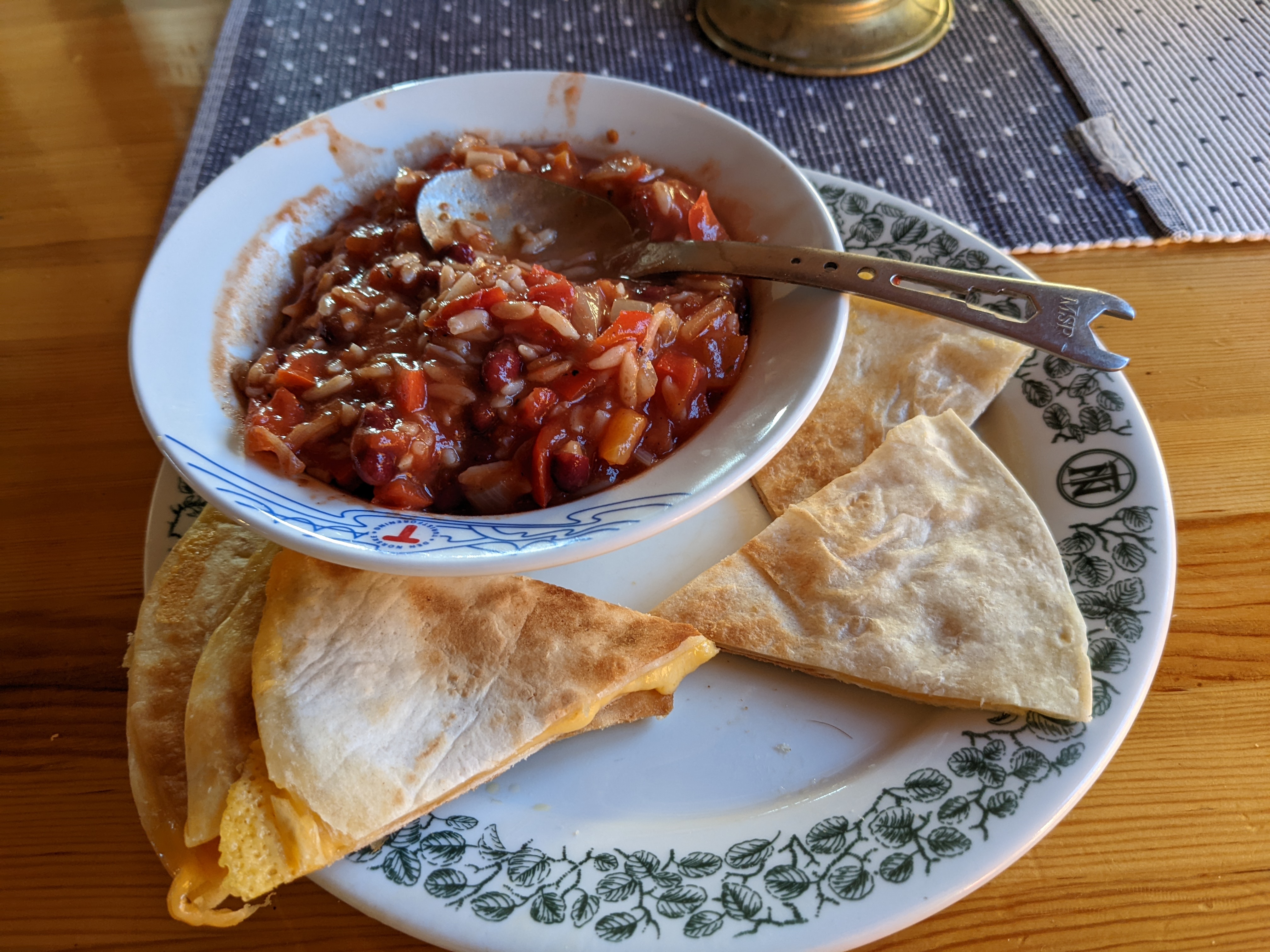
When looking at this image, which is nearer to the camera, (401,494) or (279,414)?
(401,494)

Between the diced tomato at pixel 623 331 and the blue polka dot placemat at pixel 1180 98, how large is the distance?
204 centimetres

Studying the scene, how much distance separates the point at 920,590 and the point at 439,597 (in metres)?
1.02

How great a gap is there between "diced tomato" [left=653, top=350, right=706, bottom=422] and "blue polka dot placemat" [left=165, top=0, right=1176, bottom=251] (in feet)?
5.09

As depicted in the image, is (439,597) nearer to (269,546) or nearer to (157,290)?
(269,546)

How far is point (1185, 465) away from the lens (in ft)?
7.34

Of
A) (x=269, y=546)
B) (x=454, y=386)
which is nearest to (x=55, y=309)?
(x=269, y=546)

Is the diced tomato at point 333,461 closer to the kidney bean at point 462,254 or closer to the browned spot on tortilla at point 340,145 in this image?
the kidney bean at point 462,254

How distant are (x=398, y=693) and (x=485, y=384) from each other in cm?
64

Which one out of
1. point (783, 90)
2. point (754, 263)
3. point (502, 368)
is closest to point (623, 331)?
point (502, 368)

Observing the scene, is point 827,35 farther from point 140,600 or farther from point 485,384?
point 140,600

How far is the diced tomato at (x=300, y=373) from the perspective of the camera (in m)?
1.81

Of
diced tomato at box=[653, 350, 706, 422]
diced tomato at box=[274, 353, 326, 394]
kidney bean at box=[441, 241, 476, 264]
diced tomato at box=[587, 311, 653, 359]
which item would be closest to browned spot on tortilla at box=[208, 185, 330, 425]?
diced tomato at box=[274, 353, 326, 394]

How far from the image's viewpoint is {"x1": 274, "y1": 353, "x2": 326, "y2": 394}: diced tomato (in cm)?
181

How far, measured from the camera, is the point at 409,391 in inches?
67.4
